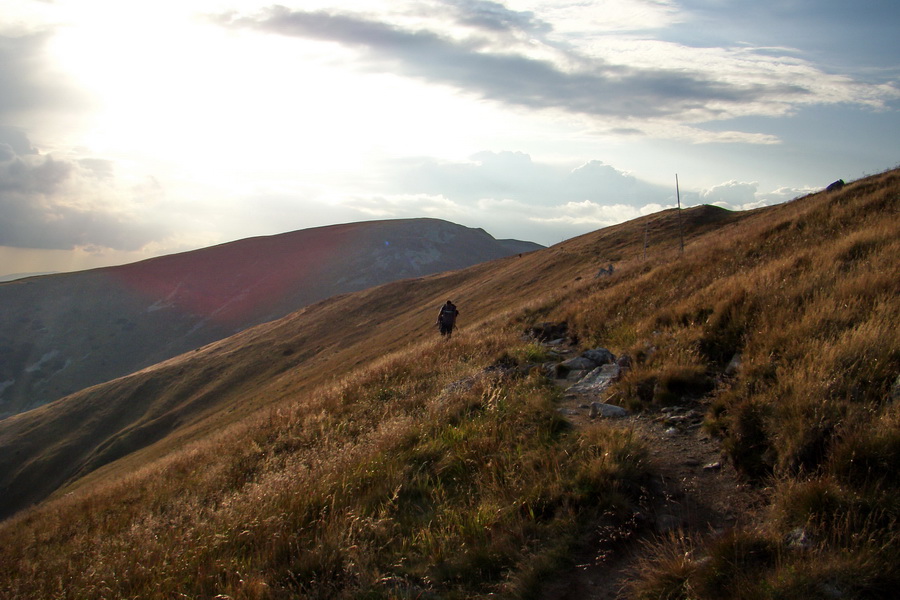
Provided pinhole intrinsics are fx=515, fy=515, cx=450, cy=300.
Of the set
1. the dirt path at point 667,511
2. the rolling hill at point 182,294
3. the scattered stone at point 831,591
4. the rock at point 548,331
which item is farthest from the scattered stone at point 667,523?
the rolling hill at point 182,294

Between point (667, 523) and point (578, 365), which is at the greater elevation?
point (578, 365)

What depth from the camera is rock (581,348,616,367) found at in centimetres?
868

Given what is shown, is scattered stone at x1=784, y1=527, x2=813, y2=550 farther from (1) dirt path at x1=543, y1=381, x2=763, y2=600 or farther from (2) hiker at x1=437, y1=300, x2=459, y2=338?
(2) hiker at x1=437, y1=300, x2=459, y2=338

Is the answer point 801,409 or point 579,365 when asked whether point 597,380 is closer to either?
point 579,365

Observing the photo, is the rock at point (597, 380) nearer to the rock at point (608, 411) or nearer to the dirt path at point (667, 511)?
the rock at point (608, 411)

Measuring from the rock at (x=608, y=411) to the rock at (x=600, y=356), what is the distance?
7.16 feet

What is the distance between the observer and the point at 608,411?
6395 mm

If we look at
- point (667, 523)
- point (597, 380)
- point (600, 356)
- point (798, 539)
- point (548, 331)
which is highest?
point (548, 331)

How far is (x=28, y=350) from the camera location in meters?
124

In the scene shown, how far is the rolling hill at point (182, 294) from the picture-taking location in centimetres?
12056

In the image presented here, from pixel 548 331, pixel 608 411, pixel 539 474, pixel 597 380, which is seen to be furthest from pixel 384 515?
pixel 548 331

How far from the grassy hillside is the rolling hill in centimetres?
13125

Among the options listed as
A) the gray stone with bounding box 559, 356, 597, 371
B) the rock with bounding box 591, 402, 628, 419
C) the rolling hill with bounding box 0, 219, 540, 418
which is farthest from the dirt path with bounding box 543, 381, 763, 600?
the rolling hill with bounding box 0, 219, 540, 418

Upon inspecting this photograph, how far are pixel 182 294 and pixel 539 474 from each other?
164982 millimetres
